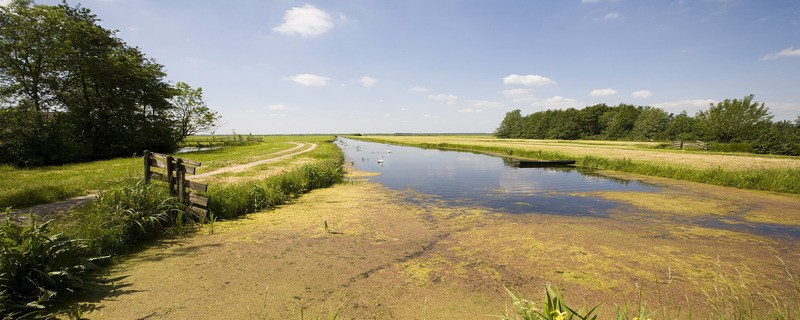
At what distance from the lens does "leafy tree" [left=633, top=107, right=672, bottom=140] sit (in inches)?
2945

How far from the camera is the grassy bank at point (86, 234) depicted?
14.2 feet

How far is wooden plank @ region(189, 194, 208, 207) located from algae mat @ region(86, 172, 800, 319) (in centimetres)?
71

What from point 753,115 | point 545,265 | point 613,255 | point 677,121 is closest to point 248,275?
point 545,265

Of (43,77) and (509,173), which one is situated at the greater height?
(43,77)

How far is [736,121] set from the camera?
48438 millimetres

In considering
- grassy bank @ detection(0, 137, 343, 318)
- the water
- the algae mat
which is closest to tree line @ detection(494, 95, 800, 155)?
the water

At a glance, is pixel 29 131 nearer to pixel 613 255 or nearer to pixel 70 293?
pixel 70 293

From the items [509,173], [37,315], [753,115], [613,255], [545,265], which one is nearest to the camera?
[37,315]

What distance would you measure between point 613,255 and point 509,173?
56.5ft

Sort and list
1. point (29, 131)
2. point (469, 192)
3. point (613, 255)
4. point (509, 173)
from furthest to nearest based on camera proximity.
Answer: point (509, 173), point (29, 131), point (469, 192), point (613, 255)

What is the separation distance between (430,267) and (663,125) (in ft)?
307

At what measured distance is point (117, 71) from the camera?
28219 millimetres

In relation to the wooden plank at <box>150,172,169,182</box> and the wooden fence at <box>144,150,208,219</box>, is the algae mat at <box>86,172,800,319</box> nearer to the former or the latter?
the wooden fence at <box>144,150,208,219</box>

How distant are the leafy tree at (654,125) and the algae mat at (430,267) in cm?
8325
